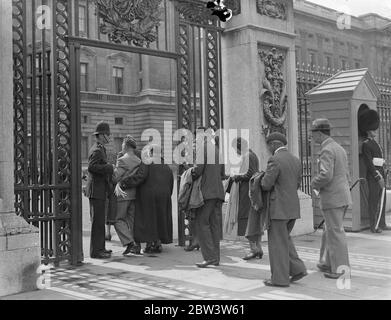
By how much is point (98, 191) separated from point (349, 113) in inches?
198

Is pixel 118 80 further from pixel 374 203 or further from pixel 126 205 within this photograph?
pixel 126 205

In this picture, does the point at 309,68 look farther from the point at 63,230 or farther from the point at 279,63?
the point at 63,230

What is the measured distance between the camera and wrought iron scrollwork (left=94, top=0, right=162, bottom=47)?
8070 millimetres

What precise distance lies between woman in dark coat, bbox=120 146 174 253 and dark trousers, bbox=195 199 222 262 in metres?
1.34

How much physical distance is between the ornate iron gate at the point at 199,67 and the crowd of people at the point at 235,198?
0.83 m

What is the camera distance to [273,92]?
984 centimetres

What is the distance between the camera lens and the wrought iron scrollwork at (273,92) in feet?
31.8

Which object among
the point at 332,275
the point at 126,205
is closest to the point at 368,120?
the point at 332,275

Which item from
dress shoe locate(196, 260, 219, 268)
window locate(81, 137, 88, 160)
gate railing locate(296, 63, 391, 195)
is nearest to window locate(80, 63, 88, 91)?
window locate(81, 137, 88, 160)

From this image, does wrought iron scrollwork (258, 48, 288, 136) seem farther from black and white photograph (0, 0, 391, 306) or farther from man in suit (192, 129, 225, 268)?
man in suit (192, 129, 225, 268)

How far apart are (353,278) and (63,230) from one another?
155 inches

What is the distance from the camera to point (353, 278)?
6.47 meters
